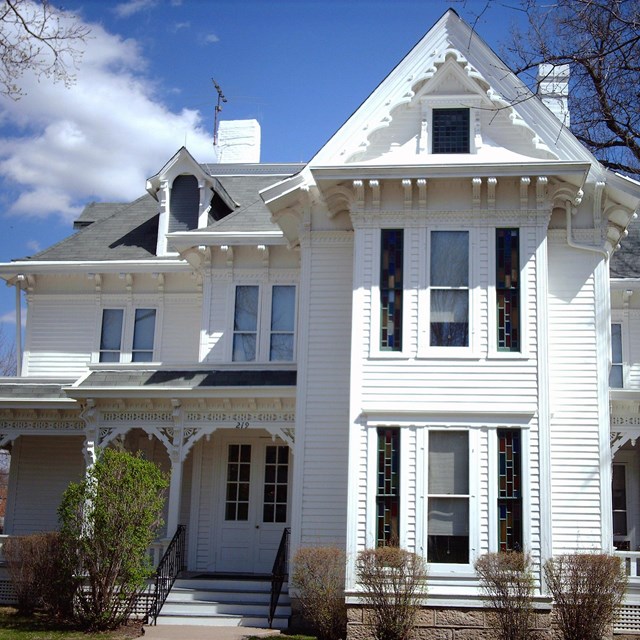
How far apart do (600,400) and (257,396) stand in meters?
6.20

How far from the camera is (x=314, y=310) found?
16.5 m

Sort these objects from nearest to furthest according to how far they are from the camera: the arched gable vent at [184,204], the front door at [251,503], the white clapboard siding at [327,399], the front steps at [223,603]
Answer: the front steps at [223,603], the white clapboard siding at [327,399], the front door at [251,503], the arched gable vent at [184,204]

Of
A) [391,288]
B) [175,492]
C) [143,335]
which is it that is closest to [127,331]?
[143,335]

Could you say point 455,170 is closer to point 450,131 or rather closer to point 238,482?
point 450,131

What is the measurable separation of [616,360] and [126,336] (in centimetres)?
1097

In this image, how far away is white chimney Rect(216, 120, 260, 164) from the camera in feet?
83.3

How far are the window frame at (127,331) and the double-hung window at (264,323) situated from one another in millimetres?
2383

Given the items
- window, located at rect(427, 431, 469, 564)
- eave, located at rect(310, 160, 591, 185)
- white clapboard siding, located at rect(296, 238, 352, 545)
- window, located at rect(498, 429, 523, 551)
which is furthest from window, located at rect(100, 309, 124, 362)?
window, located at rect(498, 429, 523, 551)

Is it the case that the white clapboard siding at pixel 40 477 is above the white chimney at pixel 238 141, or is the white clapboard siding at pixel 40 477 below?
below

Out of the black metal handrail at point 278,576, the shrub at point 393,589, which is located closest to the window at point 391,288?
the shrub at point 393,589

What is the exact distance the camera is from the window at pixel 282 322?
1939 centimetres

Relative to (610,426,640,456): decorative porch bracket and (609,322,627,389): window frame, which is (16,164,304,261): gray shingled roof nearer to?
(609,322,627,389): window frame

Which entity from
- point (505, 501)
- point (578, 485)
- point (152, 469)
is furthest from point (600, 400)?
point (152, 469)

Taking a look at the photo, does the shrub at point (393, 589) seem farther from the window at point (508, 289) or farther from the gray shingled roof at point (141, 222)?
the gray shingled roof at point (141, 222)
